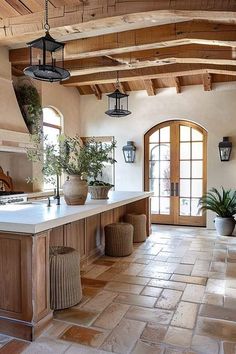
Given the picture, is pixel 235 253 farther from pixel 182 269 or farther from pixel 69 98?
pixel 69 98

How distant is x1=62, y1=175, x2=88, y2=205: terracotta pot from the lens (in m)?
3.52

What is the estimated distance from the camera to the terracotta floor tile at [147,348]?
2.22 meters

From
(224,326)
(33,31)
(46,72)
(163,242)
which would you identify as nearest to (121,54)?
(33,31)

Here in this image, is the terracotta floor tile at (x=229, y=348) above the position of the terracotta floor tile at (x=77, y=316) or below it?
below

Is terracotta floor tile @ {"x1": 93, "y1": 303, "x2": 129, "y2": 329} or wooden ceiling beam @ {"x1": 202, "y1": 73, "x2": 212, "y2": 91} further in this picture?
wooden ceiling beam @ {"x1": 202, "y1": 73, "x2": 212, "y2": 91}

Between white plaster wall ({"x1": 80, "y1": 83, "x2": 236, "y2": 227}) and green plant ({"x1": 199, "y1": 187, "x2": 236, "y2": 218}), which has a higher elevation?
white plaster wall ({"x1": 80, "y1": 83, "x2": 236, "y2": 227})

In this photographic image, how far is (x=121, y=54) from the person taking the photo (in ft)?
17.3

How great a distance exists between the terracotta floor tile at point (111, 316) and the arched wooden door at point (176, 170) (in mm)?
4453

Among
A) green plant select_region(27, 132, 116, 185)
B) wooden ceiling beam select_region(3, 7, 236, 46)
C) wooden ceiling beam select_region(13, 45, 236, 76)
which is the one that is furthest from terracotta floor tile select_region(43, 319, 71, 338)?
wooden ceiling beam select_region(13, 45, 236, 76)

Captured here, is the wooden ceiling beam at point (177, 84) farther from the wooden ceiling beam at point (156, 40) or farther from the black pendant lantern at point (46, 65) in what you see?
the black pendant lantern at point (46, 65)

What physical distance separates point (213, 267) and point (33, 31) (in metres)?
3.91

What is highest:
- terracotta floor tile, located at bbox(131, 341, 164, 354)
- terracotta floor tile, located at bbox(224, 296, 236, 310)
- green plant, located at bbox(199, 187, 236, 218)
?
green plant, located at bbox(199, 187, 236, 218)

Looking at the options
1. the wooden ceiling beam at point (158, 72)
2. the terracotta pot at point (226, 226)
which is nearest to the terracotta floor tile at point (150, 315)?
the terracotta pot at point (226, 226)

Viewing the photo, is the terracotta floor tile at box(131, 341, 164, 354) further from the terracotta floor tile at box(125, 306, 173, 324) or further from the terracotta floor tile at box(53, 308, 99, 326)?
the terracotta floor tile at box(53, 308, 99, 326)
